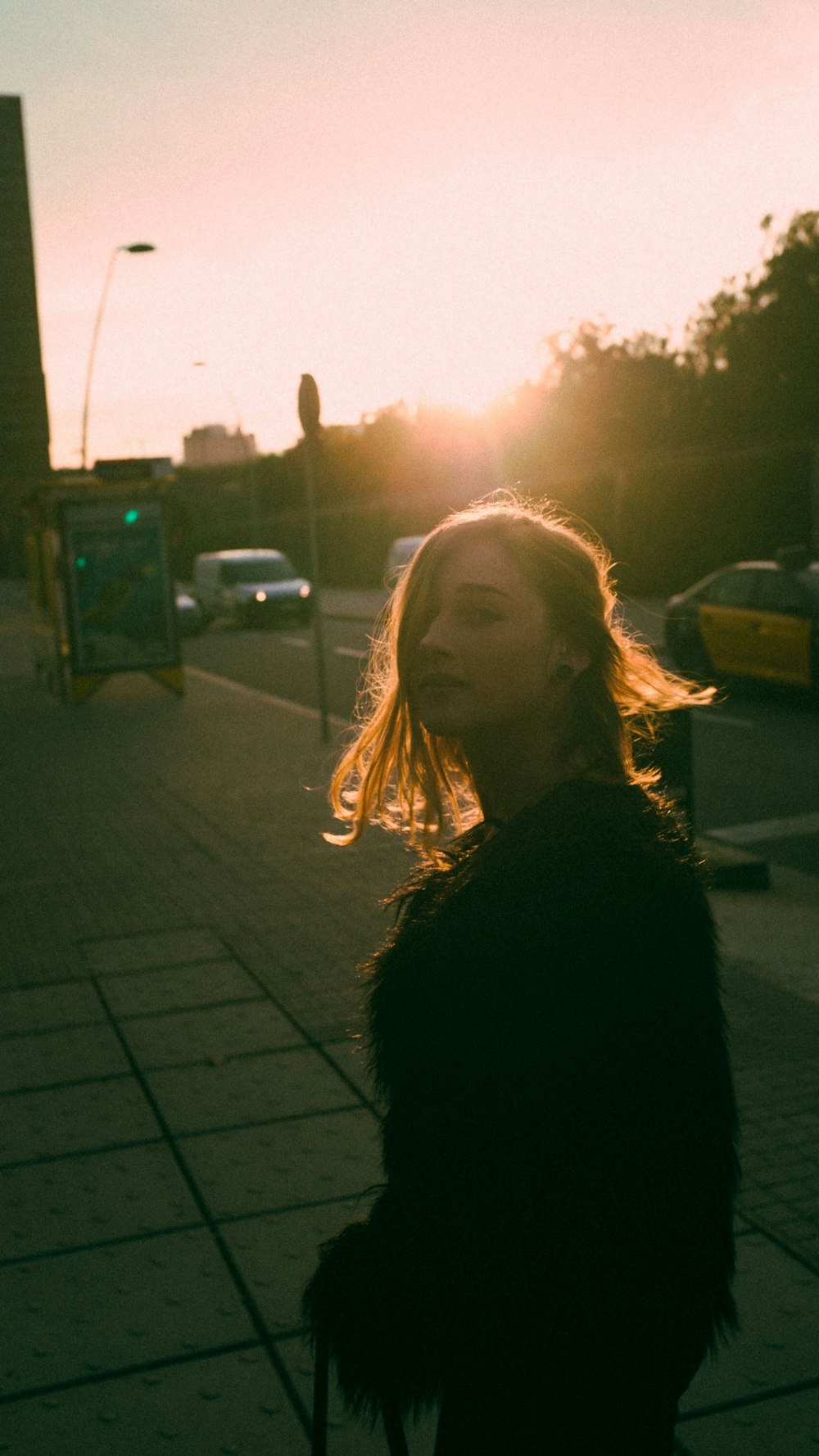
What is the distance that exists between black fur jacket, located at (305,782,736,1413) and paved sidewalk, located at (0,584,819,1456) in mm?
370

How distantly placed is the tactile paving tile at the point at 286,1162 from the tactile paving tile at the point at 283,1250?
0.23 ft

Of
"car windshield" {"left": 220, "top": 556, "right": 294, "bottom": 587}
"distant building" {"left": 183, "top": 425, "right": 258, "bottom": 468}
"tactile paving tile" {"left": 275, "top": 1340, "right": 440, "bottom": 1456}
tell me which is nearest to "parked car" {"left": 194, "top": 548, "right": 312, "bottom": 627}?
"car windshield" {"left": 220, "top": 556, "right": 294, "bottom": 587}

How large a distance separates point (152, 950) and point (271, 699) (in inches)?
421

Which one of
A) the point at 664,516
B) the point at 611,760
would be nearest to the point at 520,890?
the point at 611,760

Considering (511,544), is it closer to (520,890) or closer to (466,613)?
(466,613)

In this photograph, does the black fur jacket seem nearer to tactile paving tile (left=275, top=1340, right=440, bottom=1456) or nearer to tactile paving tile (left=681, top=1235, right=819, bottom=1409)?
tactile paving tile (left=275, top=1340, right=440, bottom=1456)

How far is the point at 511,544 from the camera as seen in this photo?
1.73 m

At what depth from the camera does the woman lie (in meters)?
1.49

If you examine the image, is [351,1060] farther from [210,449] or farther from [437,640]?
[210,449]

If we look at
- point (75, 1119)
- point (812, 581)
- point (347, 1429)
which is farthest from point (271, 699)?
point (347, 1429)

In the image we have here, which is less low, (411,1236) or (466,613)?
(466,613)

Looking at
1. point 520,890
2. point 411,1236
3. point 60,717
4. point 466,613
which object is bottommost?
point 60,717

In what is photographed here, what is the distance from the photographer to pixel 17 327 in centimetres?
2316

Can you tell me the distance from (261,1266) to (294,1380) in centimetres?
46
